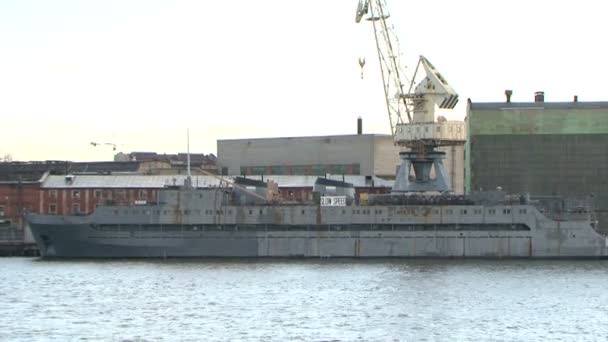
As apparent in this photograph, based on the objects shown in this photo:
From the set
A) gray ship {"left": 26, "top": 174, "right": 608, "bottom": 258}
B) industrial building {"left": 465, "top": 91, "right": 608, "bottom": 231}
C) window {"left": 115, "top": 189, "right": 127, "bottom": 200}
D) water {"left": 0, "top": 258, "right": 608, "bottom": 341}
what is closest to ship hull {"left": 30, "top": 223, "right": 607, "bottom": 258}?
gray ship {"left": 26, "top": 174, "right": 608, "bottom": 258}

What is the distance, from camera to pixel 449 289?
2014 inches

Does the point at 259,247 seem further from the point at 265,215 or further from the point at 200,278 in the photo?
the point at 200,278

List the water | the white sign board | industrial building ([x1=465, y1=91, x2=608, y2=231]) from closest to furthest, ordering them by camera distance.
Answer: the water < the white sign board < industrial building ([x1=465, y1=91, x2=608, y2=231])

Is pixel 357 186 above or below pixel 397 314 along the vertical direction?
above

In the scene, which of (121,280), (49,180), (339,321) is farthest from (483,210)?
(49,180)

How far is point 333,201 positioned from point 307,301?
24077 mm

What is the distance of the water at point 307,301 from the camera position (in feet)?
129

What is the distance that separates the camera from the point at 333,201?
70938mm

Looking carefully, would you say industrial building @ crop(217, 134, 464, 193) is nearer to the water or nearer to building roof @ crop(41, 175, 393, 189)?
building roof @ crop(41, 175, 393, 189)

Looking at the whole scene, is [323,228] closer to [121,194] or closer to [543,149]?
[543,149]

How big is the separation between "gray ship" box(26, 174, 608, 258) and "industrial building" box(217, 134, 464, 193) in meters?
30.7

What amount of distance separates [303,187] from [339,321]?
53539 mm

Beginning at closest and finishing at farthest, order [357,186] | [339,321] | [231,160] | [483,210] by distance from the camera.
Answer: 1. [339,321]
2. [483,210]
3. [357,186]
4. [231,160]

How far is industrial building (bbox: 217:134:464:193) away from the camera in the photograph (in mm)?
102938
